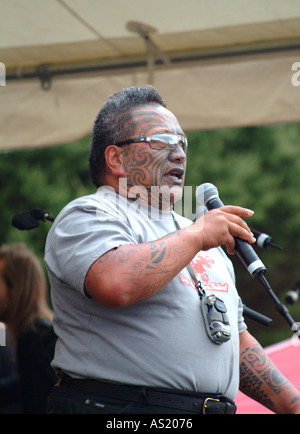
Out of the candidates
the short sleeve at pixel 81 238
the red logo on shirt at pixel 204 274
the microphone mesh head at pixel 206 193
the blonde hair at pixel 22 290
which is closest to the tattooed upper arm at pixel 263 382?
the red logo on shirt at pixel 204 274

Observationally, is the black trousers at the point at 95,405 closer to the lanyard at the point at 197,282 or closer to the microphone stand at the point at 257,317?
the lanyard at the point at 197,282

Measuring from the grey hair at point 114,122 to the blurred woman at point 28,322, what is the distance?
5.05 ft

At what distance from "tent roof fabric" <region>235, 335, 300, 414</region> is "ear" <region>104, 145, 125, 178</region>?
125cm

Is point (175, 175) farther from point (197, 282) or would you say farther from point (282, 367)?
point (282, 367)

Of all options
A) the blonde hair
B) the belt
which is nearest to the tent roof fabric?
the belt

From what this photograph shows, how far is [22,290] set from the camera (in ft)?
13.8

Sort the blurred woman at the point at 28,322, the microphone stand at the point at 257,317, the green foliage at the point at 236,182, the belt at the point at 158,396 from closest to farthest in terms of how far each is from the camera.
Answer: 1. the belt at the point at 158,396
2. the microphone stand at the point at 257,317
3. the blurred woman at the point at 28,322
4. the green foliage at the point at 236,182

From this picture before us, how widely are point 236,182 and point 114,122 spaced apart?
336 inches

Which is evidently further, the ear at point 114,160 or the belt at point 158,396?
the ear at point 114,160

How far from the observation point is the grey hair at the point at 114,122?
2.36m

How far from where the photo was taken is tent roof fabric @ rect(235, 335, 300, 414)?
278 centimetres
